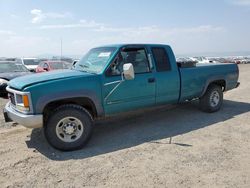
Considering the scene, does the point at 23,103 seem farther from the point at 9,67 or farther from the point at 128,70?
the point at 9,67

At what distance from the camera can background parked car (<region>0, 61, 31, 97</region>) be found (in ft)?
32.3

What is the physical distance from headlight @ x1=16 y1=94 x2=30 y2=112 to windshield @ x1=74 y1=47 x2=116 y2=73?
1452 mm

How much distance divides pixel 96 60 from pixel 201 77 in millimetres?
2880

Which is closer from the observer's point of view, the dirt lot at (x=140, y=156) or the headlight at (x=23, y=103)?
the dirt lot at (x=140, y=156)

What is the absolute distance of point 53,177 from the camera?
387cm

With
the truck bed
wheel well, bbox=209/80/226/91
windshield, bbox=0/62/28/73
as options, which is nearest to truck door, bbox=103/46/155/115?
the truck bed

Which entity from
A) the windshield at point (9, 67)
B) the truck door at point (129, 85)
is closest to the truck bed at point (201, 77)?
the truck door at point (129, 85)

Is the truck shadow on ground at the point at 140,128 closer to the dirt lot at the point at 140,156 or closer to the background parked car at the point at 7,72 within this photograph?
the dirt lot at the point at 140,156

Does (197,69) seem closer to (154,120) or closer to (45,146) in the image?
(154,120)

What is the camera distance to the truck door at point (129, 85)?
5266 millimetres

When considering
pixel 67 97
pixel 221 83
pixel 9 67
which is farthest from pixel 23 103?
pixel 9 67

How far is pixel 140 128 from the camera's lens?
6.09 m

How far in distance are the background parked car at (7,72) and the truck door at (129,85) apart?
596 centimetres

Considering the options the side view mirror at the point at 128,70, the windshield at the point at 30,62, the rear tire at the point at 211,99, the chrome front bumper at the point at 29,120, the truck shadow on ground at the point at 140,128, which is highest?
the side view mirror at the point at 128,70
